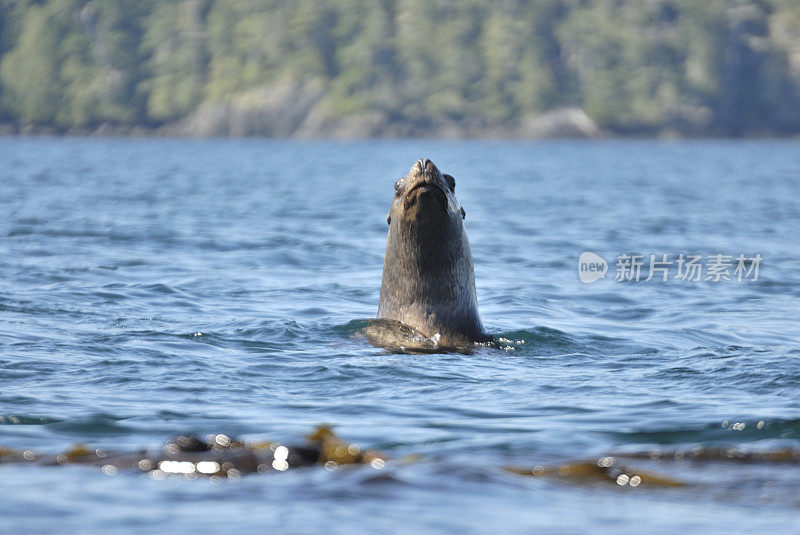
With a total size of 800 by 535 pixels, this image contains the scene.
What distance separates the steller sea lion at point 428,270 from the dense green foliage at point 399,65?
466 feet

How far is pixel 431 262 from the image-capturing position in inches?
388

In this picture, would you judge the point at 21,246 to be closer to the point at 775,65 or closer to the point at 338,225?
the point at 338,225

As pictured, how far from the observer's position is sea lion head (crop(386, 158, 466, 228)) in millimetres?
9547

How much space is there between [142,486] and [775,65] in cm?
15966

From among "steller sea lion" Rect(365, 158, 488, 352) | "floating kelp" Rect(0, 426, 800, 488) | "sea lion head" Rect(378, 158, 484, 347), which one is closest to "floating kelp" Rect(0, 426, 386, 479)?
"floating kelp" Rect(0, 426, 800, 488)

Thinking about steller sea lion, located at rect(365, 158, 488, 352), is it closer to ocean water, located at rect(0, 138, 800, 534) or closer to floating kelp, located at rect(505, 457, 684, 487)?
ocean water, located at rect(0, 138, 800, 534)

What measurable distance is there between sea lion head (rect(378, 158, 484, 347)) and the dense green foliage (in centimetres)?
14196

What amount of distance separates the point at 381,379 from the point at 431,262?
165cm

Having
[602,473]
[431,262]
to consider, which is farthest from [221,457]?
[431,262]

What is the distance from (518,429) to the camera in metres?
6.89

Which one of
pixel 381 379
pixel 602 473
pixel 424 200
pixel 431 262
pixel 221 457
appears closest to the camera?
pixel 221 457

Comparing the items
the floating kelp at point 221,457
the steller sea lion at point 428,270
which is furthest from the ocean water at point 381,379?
the steller sea lion at point 428,270

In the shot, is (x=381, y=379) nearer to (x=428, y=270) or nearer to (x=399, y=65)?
(x=428, y=270)

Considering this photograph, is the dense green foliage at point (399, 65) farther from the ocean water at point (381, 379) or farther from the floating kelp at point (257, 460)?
the floating kelp at point (257, 460)
